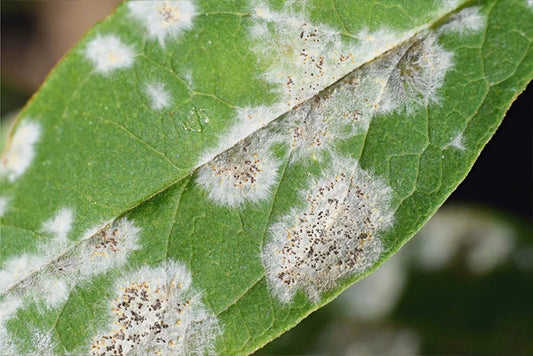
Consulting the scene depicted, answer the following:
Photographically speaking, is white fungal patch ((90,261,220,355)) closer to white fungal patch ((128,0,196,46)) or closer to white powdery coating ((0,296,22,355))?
white powdery coating ((0,296,22,355))

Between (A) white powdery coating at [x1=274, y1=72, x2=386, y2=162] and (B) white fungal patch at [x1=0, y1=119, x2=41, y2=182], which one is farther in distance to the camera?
(A) white powdery coating at [x1=274, y1=72, x2=386, y2=162]

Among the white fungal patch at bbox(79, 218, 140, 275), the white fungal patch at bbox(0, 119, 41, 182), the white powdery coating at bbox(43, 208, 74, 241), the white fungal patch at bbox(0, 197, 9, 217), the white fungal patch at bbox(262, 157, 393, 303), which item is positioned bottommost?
the white fungal patch at bbox(262, 157, 393, 303)

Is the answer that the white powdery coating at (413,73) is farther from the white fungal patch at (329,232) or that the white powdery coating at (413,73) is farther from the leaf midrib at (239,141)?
the white fungal patch at (329,232)

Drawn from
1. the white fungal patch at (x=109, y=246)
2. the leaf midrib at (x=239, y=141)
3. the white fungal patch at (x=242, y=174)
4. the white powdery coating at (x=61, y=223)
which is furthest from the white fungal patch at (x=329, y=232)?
the white powdery coating at (x=61, y=223)

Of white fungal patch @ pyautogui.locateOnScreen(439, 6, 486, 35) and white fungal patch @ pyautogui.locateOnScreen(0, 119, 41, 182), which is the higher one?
white fungal patch @ pyautogui.locateOnScreen(0, 119, 41, 182)

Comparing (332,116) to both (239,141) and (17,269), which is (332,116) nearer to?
(239,141)

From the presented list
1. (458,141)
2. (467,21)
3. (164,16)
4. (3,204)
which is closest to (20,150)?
(3,204)

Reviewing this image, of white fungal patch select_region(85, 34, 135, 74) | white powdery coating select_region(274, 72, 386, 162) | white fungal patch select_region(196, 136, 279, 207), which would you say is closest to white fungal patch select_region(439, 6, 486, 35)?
white powdery coating select_region(274, 72, 386, 162)

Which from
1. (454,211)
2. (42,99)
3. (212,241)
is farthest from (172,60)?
(454,211)
